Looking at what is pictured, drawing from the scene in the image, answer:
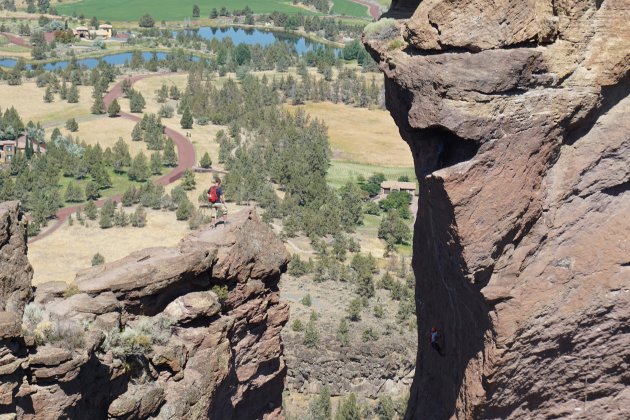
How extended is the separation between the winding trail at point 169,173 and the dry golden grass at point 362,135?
2221cm

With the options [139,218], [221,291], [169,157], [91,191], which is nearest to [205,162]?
[169,157]

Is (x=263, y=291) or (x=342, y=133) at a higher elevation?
(x=263, y=291)

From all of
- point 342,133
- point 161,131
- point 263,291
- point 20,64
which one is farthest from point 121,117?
point 263,291

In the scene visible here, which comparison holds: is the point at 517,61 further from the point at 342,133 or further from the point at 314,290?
the point at 342,133

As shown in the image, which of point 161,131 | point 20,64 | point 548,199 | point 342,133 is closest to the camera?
→ point 548,199

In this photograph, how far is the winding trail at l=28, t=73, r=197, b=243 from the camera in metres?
84.8

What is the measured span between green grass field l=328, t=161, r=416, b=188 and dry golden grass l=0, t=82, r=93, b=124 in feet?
133

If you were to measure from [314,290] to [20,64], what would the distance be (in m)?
108

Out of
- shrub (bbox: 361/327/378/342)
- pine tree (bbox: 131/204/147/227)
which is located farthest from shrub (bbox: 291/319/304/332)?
pine tree (bbox: 131/204/147/227)

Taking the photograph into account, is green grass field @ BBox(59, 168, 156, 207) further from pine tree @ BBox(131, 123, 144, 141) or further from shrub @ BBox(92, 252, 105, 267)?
shrub @ BBox(92, 252, 105, 267)

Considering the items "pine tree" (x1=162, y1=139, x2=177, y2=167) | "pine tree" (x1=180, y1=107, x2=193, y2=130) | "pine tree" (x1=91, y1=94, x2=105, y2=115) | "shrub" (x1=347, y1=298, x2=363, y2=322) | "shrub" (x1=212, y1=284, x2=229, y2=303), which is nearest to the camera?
"shrub" (x1=212, y1=284, x2=229, y2=303)

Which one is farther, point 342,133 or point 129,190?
point 342,133

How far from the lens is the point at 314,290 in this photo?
236 ft

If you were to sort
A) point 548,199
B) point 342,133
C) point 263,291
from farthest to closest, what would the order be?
point 342,133 < point 263,291 < point 548,199
